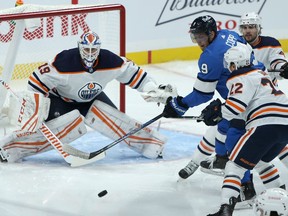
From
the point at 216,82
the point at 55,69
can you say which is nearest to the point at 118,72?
the point at 55,69

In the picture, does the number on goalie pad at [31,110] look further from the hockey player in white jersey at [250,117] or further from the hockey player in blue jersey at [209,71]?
the hockey player in white jersey at [250,117]

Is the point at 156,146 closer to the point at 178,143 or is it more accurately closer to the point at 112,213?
the point at 178,143

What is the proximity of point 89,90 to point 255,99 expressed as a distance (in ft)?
4.44

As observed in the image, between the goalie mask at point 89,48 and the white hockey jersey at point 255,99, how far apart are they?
114 centimetres

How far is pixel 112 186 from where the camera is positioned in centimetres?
525

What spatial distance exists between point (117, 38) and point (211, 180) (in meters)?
1.43

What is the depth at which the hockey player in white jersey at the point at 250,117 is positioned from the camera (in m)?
4.60

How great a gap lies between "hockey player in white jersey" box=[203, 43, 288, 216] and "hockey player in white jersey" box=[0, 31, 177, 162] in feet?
3.24

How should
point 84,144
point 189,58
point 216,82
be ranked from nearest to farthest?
point 216,82 < point 84,144 < point 189,58

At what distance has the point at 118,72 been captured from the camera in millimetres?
5746

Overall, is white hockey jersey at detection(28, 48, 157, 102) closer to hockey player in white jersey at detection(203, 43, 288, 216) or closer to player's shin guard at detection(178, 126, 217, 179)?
player's shin guard at detection(178, 126, 217, 179)

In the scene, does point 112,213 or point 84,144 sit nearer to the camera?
point 112,213

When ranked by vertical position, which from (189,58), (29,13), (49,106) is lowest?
(189,58)

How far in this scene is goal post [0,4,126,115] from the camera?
599cm
